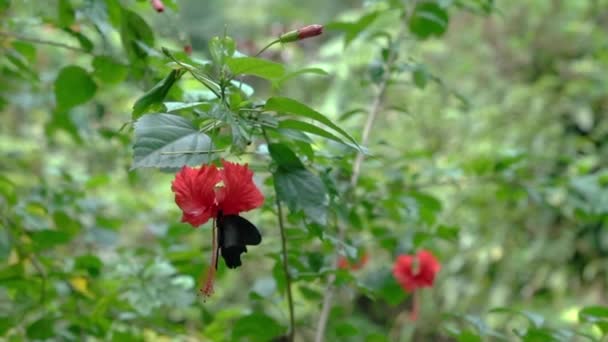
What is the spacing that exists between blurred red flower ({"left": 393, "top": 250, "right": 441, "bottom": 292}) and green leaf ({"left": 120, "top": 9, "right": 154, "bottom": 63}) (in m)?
0.58

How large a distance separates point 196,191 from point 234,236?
2.0 inches

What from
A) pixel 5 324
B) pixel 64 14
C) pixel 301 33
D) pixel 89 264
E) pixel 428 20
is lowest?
pixel 5 324

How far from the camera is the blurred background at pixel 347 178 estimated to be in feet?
3.44

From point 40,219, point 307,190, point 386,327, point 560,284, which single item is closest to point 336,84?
point 386,327

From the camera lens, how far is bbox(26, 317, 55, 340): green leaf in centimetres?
107

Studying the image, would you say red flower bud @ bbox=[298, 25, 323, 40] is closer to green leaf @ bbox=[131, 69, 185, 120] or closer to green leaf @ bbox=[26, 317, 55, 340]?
green leaf @ bbox=[131, 69, 185, 120]

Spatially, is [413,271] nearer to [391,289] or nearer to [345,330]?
[391,289]

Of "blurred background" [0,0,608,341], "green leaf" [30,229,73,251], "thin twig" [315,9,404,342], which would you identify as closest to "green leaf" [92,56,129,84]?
"blurred background" [0,0,608,341]

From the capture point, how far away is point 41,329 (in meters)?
1.07

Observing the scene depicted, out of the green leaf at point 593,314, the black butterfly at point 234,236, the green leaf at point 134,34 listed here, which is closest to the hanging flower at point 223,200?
the black butterfly at point 234,236

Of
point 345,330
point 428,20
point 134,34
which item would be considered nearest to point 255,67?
point 134,34

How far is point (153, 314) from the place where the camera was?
1.17 meters

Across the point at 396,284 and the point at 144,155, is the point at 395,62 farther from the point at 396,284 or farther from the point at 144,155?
the point at 144,155

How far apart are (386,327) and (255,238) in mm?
2712
